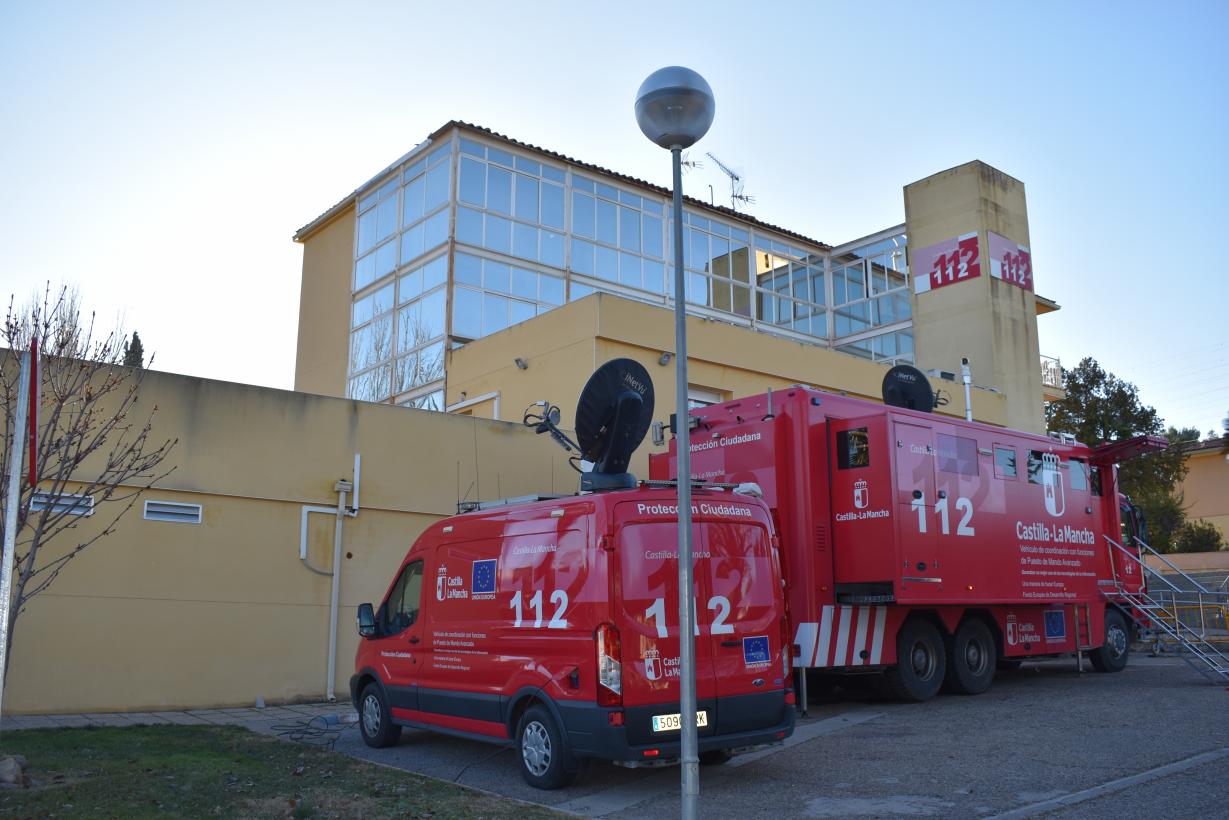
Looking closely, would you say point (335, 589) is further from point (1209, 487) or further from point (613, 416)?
point (1209, 487)

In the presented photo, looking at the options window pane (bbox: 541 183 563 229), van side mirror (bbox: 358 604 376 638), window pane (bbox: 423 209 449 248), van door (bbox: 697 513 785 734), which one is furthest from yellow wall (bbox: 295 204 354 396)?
van door (bbox: 697 513 785 734)

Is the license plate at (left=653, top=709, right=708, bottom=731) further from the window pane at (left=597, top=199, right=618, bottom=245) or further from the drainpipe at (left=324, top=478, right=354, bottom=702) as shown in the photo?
the window pane at (left=597, top=199, right=618, bottom=245)

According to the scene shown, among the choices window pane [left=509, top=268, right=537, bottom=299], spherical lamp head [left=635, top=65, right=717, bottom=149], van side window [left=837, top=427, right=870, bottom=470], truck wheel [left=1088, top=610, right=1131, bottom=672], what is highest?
window pane [left=509, top=268, right=537, bottom=299]

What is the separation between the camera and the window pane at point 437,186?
2308cm

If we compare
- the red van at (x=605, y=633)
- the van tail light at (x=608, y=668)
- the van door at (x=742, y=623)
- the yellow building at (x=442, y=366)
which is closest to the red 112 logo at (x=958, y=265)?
the yellow building at (x=442, y=366)

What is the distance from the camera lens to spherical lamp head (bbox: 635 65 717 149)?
593 centimetres

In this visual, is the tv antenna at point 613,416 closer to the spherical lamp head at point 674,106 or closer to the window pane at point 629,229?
the spherical lamp head at point 674,106

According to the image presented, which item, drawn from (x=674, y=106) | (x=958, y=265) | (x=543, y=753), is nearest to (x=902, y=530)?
(x=543, y=753)

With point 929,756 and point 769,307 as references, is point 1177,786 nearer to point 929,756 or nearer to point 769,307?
point 929,756

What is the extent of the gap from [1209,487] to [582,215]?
105ft

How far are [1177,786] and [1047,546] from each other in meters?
6.98

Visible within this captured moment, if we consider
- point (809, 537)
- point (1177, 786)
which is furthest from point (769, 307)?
point (1177, 786)

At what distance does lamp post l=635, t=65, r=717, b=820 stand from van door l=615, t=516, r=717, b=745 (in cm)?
152

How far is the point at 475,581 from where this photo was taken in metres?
9.04
